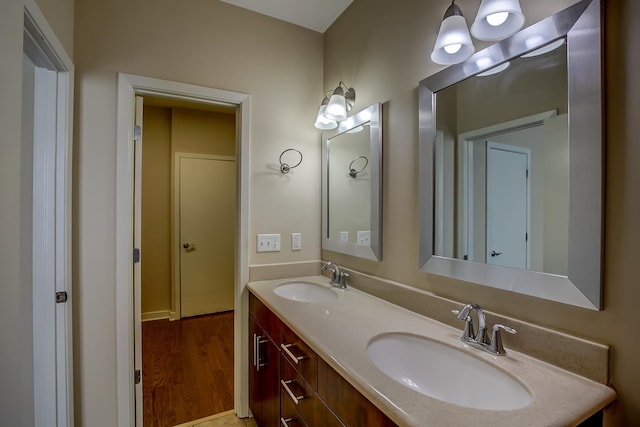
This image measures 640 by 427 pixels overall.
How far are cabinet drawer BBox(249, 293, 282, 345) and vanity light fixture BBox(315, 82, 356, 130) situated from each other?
3.76 ft

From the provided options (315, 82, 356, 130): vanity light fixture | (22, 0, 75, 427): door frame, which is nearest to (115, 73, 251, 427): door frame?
(22, 0, 75, 427): door frame

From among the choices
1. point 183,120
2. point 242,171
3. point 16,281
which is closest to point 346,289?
point 242,171

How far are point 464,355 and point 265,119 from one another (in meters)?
1.68

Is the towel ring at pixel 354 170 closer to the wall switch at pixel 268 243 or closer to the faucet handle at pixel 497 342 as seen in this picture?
the wall switch at pixel 268 243

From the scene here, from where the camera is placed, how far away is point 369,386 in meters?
0.77

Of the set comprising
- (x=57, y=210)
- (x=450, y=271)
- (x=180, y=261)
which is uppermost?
(x=57, y=210)

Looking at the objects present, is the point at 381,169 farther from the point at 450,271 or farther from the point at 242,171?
the point at 242,171

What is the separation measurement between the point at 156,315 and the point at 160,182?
61.1 inches

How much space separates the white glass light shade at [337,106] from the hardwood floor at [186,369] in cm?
201

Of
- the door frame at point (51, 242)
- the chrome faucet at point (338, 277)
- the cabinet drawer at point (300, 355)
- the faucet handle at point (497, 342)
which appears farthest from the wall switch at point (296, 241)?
the faucet handle at point (497, 342)

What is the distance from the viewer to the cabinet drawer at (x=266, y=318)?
141cm

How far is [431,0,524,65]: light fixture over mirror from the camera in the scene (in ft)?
2.95

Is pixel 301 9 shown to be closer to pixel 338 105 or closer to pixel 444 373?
pixel 338 105

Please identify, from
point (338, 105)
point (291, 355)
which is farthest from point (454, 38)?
point (291, 355)
